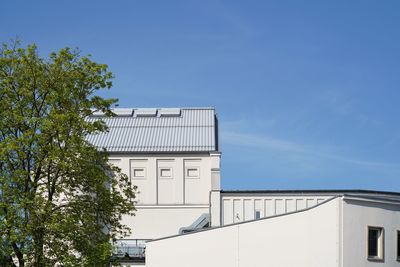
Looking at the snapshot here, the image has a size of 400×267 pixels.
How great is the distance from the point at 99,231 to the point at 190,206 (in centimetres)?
2647

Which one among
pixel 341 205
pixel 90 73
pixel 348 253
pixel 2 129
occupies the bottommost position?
pixel 348 253

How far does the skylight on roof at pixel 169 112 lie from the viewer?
217ft

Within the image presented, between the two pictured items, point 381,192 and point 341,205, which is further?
point 381,192

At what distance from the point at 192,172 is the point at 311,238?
104ft

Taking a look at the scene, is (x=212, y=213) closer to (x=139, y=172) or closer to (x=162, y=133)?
(x=139, y=172)

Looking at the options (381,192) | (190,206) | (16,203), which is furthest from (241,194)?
(16,203)

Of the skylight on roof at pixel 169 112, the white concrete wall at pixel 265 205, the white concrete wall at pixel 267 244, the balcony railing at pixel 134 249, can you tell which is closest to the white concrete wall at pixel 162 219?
the balcony railing at pixel 134 249

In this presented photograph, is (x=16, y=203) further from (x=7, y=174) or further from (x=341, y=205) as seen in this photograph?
(x=341, y=205)

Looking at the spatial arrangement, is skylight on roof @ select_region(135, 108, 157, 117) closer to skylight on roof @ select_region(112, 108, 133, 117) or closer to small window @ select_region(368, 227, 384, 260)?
skylight on roof @ select_region(112, 108, 133, 117)

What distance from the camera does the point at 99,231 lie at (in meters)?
35.0

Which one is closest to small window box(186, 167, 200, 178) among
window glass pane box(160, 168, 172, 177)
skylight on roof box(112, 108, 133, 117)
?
window glass pane box(160, 168, 172, 177)

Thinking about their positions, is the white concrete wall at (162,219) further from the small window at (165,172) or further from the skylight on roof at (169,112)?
the skylight on roof at (169,112)

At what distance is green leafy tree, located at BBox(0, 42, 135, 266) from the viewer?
107ft

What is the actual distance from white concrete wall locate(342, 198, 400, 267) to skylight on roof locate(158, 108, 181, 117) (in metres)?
37.2
